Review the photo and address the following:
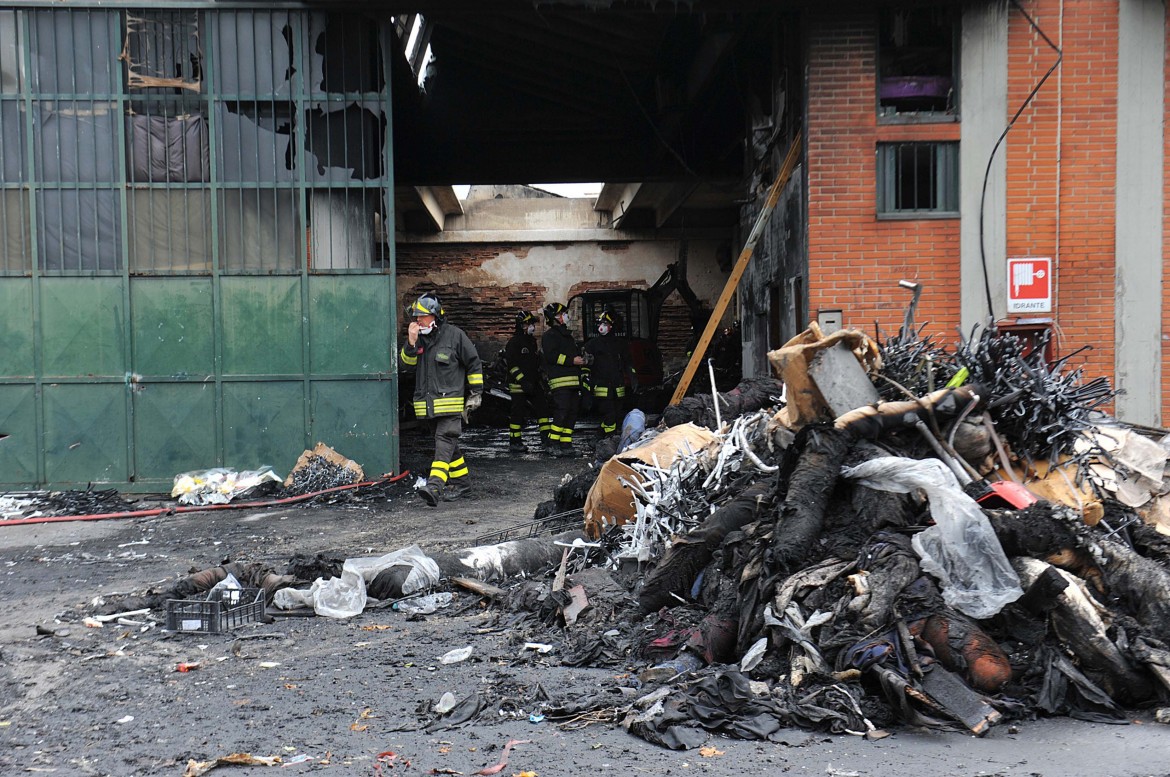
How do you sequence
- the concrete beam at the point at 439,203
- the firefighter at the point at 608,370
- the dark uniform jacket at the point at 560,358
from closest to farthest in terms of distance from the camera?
the dark uniform jacket at the point at 560,358 → the firefighter at the point at 608,370 → the concrete beam at the point at 439,203

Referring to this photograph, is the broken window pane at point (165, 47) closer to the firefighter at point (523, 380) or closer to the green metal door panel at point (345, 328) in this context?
the green metal door panel at point (345, 328)

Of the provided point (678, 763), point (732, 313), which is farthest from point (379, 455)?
point (732, 313)

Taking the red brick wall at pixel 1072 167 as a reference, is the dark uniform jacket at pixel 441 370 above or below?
below

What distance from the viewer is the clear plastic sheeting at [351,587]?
19.2 feet

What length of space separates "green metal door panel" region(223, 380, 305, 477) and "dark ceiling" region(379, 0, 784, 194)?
4160 mm

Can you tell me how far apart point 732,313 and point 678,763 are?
20.1 m

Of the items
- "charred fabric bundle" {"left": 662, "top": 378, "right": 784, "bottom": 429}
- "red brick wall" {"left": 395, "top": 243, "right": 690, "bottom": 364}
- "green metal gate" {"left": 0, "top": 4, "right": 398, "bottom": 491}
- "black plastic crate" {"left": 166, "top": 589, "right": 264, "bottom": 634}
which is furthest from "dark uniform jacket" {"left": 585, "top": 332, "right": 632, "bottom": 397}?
"red brick wall" {"left": 395, "top": 243, "right": 690, "bottom": 364}

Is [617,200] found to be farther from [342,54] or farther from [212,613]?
[212,613]

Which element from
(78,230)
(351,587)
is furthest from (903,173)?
(78,230)

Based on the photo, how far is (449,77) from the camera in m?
14.2

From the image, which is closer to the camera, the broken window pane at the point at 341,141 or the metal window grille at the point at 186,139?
the metal window grille at the point at 186,139

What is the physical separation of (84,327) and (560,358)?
19.2ft

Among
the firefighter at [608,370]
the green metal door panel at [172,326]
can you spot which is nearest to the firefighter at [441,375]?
the green metal door panel at [172,326]

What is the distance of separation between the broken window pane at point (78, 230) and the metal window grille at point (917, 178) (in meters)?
8.05
